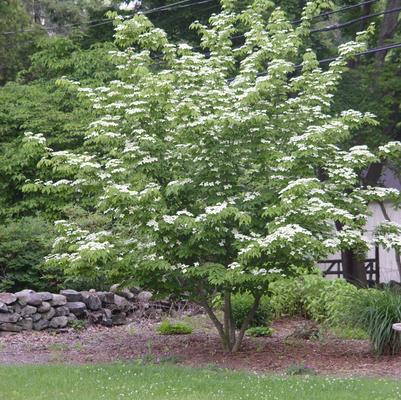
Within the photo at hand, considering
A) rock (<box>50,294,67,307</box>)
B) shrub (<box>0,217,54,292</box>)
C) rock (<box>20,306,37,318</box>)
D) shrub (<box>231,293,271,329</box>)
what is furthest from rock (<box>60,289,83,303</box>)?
shrub (<box>231,293,271,329</box>)

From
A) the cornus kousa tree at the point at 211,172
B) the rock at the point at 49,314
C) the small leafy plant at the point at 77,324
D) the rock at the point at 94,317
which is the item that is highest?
the cornus kousa tree at the point at 211,172

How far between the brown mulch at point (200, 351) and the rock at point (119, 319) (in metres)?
1.12

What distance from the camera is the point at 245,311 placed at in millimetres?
13461

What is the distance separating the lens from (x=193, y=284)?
11.1 metres

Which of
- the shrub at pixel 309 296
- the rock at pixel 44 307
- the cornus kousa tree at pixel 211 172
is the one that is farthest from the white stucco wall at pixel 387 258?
the cornus kousa tree at pixel 211 172

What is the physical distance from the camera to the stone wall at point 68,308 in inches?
542

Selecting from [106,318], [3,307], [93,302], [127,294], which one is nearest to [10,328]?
[3,307]

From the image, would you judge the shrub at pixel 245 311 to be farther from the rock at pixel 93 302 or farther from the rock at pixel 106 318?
the rock at pixel 93 302

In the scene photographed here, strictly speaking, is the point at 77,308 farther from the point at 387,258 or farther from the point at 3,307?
the point at 387,258

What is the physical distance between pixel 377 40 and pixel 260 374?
12522 millimetres

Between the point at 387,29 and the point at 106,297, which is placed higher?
the point at 387,29

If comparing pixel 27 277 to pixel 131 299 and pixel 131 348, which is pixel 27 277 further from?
pixel 131 348

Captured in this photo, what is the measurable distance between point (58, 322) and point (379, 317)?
6.18 meters

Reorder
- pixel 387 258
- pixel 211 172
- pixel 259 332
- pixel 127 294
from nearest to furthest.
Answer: pixel 211 172
pixel 259 332
pixel 127 294
pixel 387 258
